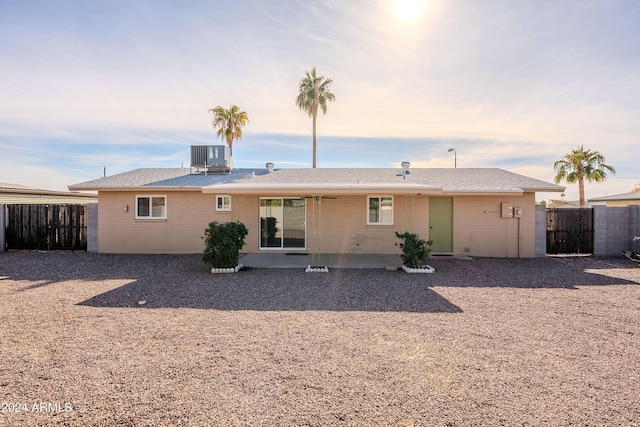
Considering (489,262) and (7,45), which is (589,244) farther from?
(7,45)

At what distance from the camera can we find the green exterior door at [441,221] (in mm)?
11961

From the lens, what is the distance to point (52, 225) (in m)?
12.8

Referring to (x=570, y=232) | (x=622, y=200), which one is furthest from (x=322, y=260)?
(x=622, y=200)

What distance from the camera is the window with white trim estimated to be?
12203 millimetres

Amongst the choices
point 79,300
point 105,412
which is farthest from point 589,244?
point 79,300

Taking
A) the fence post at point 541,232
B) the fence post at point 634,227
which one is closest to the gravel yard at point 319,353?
the fence post at point 541,232

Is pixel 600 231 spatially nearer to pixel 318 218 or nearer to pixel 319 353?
pixel 318 218

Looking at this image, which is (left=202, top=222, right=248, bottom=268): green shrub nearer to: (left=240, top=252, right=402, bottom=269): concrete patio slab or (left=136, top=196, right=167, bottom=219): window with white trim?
(left=240, top=252, right=402, bottom=269): concrete patio slab

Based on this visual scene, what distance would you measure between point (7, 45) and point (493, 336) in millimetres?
13474

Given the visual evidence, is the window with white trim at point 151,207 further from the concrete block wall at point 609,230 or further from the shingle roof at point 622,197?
the shingle roof at point 622,197

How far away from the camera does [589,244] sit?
12148 millimetres

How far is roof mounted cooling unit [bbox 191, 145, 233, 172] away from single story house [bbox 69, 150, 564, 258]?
2099mm

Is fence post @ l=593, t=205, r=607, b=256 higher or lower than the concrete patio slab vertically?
higher

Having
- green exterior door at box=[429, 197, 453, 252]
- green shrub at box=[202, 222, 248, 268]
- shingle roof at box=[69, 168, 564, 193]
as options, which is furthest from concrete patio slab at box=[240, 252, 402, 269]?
shingle roof at box=[69, 168, 564, 193]
